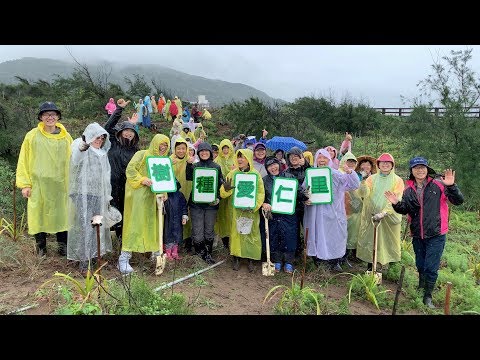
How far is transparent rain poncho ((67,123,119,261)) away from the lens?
4.65m

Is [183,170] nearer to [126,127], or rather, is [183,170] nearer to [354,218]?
[126,127]

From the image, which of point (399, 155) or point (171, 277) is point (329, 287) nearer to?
point (171, 277)

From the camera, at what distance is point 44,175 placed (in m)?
4.88

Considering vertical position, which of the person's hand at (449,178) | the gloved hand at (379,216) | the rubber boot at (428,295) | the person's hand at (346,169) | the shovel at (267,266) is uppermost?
the person's hand at (346,169)

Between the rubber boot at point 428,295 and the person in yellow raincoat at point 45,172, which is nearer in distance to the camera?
the rubber boot at point 428,295

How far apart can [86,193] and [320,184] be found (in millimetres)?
2724

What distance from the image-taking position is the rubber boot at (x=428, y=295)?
4.48 m

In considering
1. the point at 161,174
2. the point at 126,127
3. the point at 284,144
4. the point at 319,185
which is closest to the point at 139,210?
the point at 161,174

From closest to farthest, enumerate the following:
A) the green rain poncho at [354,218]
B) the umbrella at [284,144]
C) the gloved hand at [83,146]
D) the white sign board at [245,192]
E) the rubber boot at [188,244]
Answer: the gloved hand at [83,146]
the white sign board at [245,192]
the green rain poncho at [354,218]
the rubber boot at [188,244]
the umbrella at [284,144]

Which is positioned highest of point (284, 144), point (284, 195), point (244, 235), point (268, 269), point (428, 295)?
point (284, 144)

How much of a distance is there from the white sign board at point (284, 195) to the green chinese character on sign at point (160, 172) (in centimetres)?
128

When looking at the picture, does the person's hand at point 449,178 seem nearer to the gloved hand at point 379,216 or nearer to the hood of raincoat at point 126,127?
the gloved hand at point 379,216

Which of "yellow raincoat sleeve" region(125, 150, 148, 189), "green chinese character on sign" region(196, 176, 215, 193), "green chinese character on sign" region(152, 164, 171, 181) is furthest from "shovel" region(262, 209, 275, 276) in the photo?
"yellow raincoat sleeve" region(125, 150, 148, 189)

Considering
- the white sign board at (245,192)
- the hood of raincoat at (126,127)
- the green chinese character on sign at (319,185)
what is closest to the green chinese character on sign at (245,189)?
the white sign board at (245,192)
